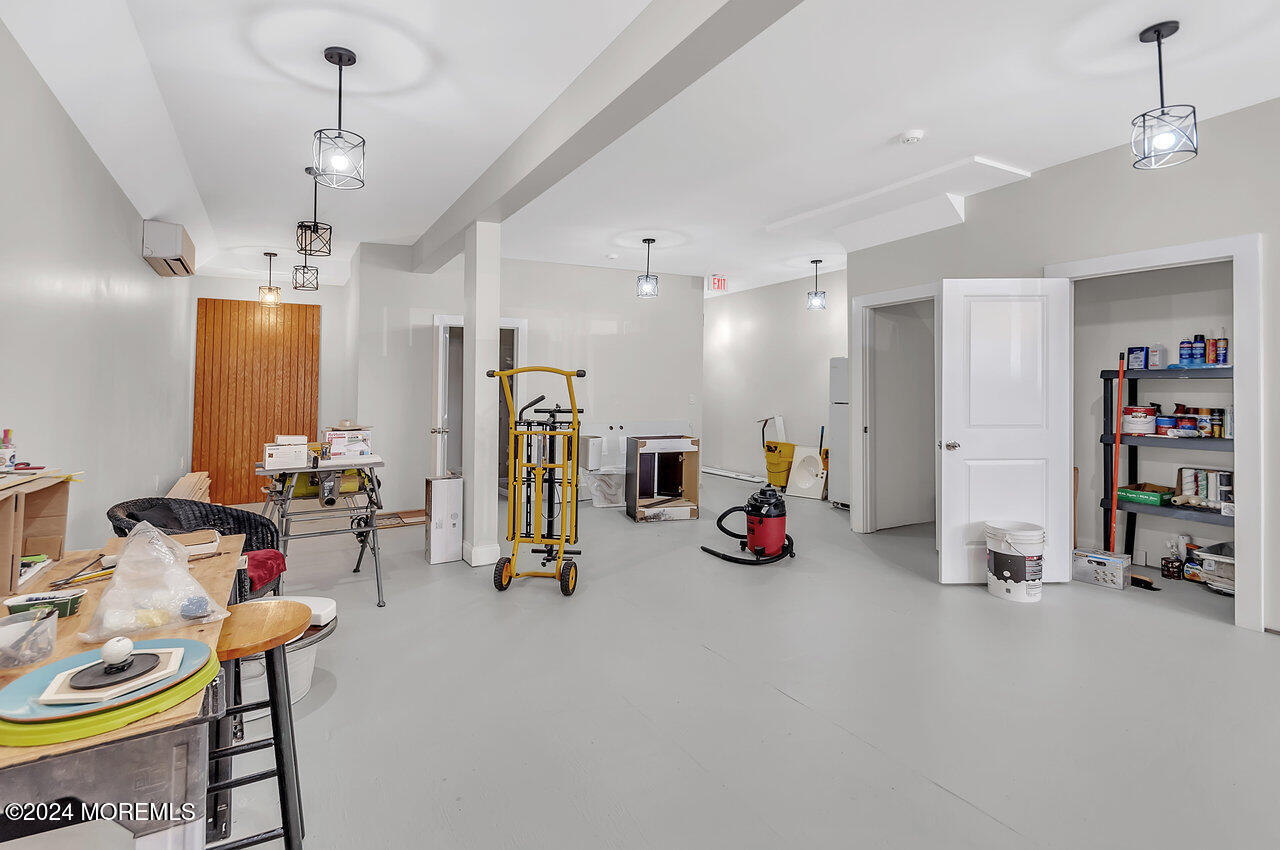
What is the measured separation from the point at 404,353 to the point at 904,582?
17.2ft

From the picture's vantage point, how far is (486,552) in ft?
15.5

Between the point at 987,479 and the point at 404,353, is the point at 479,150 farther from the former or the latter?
the point at 987,479

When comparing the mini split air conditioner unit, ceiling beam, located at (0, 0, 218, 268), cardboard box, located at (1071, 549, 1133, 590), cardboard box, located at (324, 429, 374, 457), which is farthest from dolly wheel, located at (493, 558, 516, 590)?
cardboard box, located at (1071, 549, 1133, 590)

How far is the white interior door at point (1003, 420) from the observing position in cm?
433

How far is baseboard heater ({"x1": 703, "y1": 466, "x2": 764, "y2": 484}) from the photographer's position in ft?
30.4

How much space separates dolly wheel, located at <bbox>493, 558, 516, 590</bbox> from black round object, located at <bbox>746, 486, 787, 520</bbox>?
Result: 6.27 ft

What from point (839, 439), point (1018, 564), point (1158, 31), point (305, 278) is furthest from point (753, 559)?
point (305, 278)

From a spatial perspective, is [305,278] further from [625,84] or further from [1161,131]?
[1161,131]

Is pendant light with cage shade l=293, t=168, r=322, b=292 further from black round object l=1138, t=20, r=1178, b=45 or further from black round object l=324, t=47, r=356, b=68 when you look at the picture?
black round object l=1138, t=20, r=1178, b=45

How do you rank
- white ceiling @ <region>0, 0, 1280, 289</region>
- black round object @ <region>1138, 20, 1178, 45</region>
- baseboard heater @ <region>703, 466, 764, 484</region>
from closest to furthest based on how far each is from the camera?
1. white ceiling @ <region>0, 0, 1280, 289</region>
2. black round object @ <region>1138, 20, 1178, 45</region>
3. baseboard heater @ <region>703, 466, 764, 484</region>

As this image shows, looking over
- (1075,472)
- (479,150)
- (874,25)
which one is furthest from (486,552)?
(1075,472)

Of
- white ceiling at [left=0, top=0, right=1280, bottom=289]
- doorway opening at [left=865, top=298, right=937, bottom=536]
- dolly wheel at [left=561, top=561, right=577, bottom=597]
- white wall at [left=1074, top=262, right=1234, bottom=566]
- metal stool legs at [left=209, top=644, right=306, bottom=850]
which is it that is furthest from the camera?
doorway opening at [left=865, top=298, right=937, bottom=536]

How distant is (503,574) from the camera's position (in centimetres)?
411

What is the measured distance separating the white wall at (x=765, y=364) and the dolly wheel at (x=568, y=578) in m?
5.13
